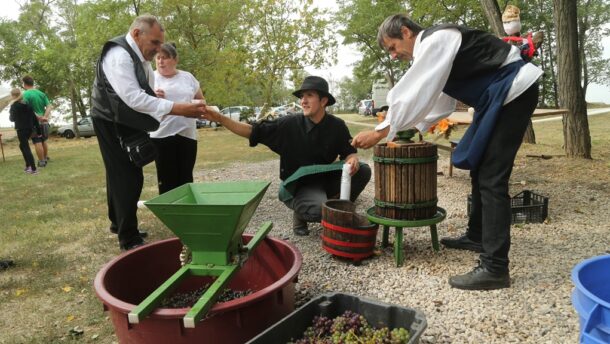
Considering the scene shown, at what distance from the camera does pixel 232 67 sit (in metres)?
18.0

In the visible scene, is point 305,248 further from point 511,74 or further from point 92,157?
point 92,157

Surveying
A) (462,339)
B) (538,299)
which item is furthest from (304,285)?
(538,299)

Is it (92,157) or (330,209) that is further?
(92,157)

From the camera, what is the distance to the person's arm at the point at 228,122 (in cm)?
364

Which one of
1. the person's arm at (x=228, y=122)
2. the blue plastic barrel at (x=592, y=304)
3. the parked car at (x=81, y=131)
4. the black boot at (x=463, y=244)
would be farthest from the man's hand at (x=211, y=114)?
the parked car at (x=81, y=131)

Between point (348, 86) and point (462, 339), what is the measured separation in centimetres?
6030

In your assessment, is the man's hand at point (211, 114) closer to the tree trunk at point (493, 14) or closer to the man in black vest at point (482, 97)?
the man in black vest at point (482, 97)

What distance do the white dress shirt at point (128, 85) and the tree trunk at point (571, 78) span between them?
22.4 ft

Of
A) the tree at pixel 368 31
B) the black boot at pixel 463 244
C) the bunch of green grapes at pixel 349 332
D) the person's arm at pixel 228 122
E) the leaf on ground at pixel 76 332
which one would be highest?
the tree at pixel 368 31

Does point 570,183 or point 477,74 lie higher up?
point 477,74

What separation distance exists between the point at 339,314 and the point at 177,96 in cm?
292

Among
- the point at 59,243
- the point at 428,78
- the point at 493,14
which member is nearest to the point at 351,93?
the point at 493,14

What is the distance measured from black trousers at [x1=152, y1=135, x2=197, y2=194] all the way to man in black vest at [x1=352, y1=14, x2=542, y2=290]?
2233 millimetres

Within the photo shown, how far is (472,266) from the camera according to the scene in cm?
340
